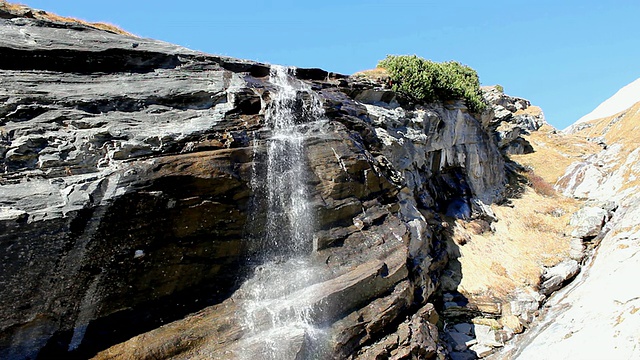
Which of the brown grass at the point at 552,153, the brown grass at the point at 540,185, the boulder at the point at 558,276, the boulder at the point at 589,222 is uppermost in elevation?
the brown grass at the point at 552,153

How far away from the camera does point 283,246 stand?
16.1 m

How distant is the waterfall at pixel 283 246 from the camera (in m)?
13.2

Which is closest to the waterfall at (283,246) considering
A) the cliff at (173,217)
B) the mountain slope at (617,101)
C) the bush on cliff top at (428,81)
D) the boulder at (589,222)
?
the cliff at (173,217)

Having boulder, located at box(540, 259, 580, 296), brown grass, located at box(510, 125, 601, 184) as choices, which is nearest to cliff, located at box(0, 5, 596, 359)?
boulder, located at box(540, 259, 580, 296)

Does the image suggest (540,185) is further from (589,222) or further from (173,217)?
(173,217)

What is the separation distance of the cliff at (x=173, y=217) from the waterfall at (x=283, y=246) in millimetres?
119

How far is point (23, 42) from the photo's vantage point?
14.3 metres

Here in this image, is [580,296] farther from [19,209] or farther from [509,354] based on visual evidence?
[19,209]

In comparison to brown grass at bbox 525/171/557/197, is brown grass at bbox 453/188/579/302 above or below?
below

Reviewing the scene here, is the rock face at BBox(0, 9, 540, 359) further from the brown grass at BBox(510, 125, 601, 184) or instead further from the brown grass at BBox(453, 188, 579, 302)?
the brown grass at BBox(510, 125, 601, 184)

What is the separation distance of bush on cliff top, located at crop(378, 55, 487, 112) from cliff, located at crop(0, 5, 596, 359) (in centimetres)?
852

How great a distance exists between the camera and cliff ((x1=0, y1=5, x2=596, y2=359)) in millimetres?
11961

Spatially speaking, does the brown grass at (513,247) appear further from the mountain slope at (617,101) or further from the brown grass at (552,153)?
the mountain slope at (617,101)

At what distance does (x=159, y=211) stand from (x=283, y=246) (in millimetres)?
4907
